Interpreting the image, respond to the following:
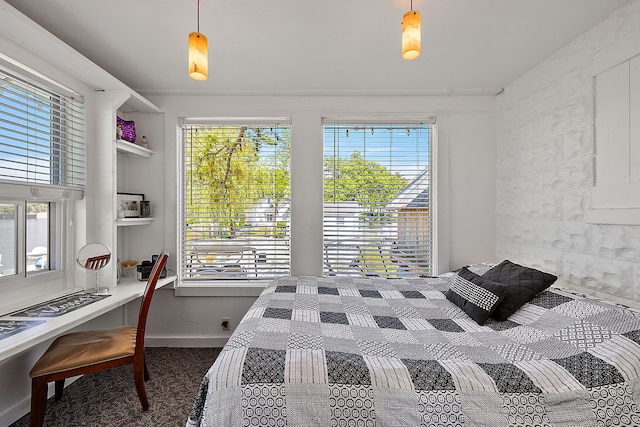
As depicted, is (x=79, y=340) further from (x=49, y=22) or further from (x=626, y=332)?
(x=626, y=332)

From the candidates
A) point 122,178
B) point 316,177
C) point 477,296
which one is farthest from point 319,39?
point 122,178

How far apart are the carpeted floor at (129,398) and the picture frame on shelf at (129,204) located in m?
1.26

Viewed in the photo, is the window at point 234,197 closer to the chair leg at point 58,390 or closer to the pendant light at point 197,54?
the chair leg at point 58,390

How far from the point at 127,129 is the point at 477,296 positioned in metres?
2.99

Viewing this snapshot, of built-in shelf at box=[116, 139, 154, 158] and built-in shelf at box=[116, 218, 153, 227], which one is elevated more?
built-in shelf at box=[116, 139, 154, 158]

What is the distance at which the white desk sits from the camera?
1363 millimetres

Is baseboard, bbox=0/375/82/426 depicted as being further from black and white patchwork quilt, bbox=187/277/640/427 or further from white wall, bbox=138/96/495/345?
black and white patchwork quilt, bbox=187/277/640/427

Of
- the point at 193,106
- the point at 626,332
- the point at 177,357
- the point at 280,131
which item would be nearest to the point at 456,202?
the point at 626,332

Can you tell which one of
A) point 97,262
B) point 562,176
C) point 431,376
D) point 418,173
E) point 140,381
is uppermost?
point 418,173

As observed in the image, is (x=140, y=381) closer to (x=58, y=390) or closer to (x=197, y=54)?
(x=58, y=390)

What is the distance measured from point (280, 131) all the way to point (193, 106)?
847 mm

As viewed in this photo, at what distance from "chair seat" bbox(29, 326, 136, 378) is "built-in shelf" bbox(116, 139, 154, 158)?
142cm

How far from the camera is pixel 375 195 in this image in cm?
285

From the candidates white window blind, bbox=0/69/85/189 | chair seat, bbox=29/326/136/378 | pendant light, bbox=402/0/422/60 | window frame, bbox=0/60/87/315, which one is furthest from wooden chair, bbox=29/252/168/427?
pendant light, bbox=402/0/422/60
